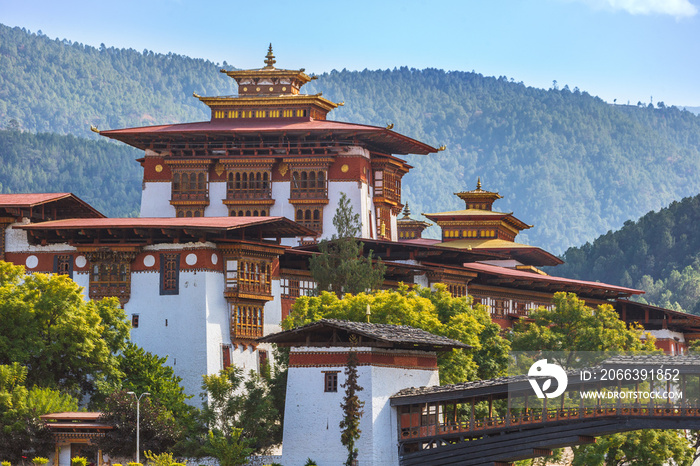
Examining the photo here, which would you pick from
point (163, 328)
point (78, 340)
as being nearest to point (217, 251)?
point (163, 328)

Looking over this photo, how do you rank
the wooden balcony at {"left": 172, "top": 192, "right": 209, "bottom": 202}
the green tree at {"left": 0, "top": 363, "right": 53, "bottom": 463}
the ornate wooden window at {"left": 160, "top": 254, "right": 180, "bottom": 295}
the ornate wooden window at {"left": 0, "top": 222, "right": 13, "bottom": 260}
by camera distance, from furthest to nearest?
the wooden balcony at {"left": 172, "top": 192, "right": 209, "bottom": 202}
the ornate wooden window at {"left": 0, "top": 222, "right": 13, "bottom": 260}
the ornate wooden window at {"left": 160, "top": 254, "right": 180, "bottom": 295}
the green tree at {"left": 0, "top": 363, "right": 53, "bottom": 463}

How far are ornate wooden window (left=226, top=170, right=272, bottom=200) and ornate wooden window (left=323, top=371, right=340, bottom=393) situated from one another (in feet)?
122

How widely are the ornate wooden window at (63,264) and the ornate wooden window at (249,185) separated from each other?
25366mm

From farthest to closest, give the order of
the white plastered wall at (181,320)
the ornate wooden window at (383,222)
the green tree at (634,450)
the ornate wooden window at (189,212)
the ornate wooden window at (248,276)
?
the ornate wooden window at (383,222)
the ornate wooden window at (189,212)
the ornate wooden window at (248,276)
the white plastered wall at (181,320)
the green tree at (634,450)

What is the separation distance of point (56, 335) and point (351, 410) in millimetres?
15223

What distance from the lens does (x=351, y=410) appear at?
64438mm

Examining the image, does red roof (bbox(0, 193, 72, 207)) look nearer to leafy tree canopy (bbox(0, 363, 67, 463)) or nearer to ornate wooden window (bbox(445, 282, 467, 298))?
leafy tree canopy (bbox(0, 363, 67, 463))

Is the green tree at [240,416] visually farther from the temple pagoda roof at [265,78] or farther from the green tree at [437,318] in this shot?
the temple pagoda roof at [265,78]

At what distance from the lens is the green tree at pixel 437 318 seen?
75.5 metres

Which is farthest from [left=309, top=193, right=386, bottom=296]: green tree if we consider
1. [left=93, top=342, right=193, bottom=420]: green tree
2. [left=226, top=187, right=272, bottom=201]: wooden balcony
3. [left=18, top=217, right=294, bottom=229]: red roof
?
[left=226, top=187, right=272, bottom=201]: wooden balcony

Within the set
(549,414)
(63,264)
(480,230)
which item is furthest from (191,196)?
(549,414)

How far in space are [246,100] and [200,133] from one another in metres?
7.10

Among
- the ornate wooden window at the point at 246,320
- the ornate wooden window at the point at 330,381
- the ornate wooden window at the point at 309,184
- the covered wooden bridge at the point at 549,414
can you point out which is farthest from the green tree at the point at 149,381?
the ornate wooden window at the point at 309,184

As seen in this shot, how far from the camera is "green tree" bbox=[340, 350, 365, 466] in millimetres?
64250
